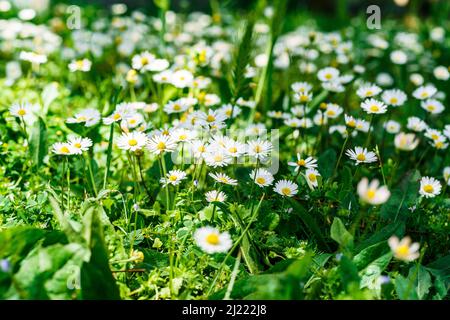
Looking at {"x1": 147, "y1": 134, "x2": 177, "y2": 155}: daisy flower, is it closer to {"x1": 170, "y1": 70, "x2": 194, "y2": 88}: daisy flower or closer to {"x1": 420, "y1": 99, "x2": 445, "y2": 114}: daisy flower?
{"x1": 170, "y1": 70, "x2": 194, "y2": 88}: daisy flower

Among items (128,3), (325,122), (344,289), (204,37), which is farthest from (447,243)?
(128,3)

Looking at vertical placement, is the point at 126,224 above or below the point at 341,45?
below

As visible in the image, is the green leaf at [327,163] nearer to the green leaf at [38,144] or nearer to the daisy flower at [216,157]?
the daisy flower at [216,157]

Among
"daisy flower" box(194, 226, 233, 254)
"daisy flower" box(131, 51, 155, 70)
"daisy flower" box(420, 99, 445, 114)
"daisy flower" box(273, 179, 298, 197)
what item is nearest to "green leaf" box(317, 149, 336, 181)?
"daisy flower" box(273, 179, 298, 197)

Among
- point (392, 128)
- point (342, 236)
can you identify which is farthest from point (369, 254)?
point (392, 128)

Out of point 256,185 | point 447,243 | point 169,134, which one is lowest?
point 447,243
